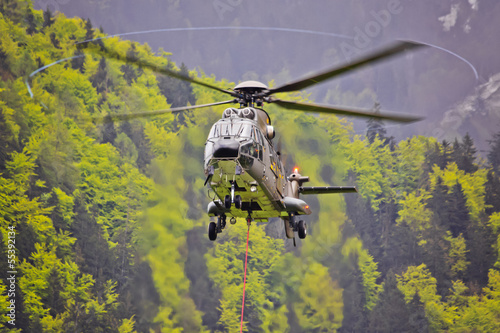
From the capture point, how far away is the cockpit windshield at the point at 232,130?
1664 centimetres

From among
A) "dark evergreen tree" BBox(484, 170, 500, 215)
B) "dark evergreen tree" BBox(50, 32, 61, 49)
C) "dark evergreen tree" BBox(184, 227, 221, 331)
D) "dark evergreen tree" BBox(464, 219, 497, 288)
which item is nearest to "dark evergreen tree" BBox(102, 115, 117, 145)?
"dark evergreen tree" BBox(50, 32, 61, 49)

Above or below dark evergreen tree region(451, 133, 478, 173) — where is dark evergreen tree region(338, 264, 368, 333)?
below

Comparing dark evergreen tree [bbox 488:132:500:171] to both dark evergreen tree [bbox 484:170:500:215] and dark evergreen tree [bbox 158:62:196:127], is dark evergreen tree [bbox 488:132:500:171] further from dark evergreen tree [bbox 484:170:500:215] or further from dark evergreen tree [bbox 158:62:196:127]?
dark evergreen tree [bbox 158:62:196:127]

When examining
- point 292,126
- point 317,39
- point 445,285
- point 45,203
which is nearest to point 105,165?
point 45,203

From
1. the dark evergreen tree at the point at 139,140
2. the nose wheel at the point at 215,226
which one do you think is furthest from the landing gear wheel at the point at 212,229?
the dark evergreen tree at the point at 139,140

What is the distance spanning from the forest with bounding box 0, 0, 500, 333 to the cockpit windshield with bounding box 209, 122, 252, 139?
2629 centimetres

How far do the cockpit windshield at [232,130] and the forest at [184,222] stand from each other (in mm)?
26289

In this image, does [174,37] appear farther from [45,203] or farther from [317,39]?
[45,203]

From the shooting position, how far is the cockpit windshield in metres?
16.6

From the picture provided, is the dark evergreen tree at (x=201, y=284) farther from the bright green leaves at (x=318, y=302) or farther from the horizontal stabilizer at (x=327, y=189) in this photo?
the horizontal stabilizer at (x=327, y=189)

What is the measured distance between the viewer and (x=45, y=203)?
144ft

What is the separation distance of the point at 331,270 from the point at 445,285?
1015cm

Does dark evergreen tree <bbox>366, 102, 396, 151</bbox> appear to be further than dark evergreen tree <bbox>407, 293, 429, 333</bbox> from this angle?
Yes

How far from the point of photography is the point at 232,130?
54.8ft
